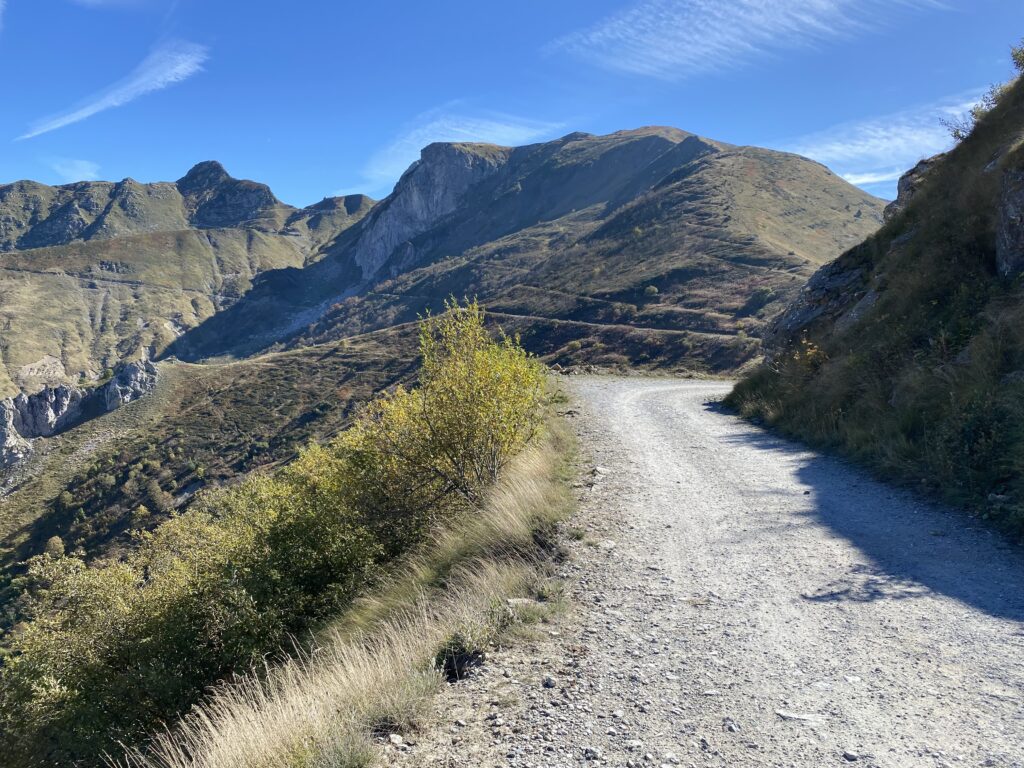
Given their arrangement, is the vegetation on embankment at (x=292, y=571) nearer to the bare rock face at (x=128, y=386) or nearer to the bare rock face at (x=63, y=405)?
the bare rock face at (x=128, y=386)

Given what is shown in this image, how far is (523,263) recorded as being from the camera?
140 m

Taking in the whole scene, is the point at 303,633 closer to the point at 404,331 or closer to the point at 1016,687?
the point at 1016,687

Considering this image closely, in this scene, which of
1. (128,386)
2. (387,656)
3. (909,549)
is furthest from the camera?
(128,386)

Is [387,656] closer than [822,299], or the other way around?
[387,656]

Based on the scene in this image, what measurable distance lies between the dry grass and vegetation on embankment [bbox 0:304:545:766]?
43.2 inches

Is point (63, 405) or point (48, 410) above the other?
point (63, 405)

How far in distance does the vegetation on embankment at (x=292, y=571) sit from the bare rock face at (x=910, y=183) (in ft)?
49.1

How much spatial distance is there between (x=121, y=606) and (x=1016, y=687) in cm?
1431

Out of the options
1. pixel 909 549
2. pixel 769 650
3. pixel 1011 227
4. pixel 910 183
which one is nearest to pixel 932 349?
pixel 1011 227

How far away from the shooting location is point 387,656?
4449mm

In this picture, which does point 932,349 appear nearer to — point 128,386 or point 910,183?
point 910,183

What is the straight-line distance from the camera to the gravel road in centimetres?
315

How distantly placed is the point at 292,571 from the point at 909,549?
8737mm

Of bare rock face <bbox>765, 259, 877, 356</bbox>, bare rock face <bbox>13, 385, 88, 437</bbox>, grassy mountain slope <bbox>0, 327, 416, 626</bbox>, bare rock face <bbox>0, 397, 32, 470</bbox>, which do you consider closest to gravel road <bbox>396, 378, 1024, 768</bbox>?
bare rock face <bbox>765, 259, 877, 356</bbox>
